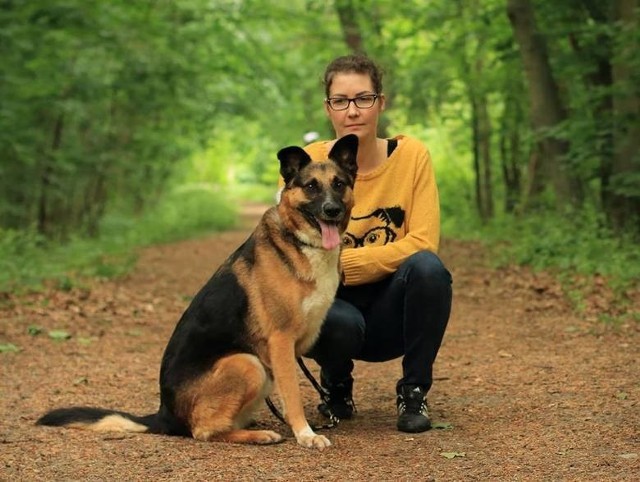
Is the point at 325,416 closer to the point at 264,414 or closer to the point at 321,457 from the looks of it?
the point at 264,414

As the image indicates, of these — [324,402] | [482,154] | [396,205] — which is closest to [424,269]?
[396,205]

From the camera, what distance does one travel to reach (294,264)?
429cm

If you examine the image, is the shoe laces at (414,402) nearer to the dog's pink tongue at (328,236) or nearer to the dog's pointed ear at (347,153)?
the dog's pink tongue at (328,236)

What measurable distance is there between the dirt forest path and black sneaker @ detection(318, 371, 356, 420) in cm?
10

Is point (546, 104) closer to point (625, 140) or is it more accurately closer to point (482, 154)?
point (625, 140)

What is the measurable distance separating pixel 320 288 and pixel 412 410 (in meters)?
0.88

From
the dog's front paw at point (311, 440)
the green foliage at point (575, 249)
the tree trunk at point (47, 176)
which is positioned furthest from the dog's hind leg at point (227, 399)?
the tree trunk at point (47, 176)

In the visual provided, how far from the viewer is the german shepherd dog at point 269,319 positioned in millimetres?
4219

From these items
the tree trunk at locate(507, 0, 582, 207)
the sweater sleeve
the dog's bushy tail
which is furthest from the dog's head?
the tree trunk at locate(507, 0, 582, 207)

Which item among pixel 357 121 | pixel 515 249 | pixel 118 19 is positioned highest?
pixel 118 19

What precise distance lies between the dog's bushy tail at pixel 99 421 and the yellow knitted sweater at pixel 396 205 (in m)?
1.30

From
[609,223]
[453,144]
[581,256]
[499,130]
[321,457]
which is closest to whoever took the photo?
[321,457]

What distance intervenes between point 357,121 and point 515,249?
8.60 metres

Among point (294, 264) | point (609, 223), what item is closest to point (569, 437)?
point (294, 264)
